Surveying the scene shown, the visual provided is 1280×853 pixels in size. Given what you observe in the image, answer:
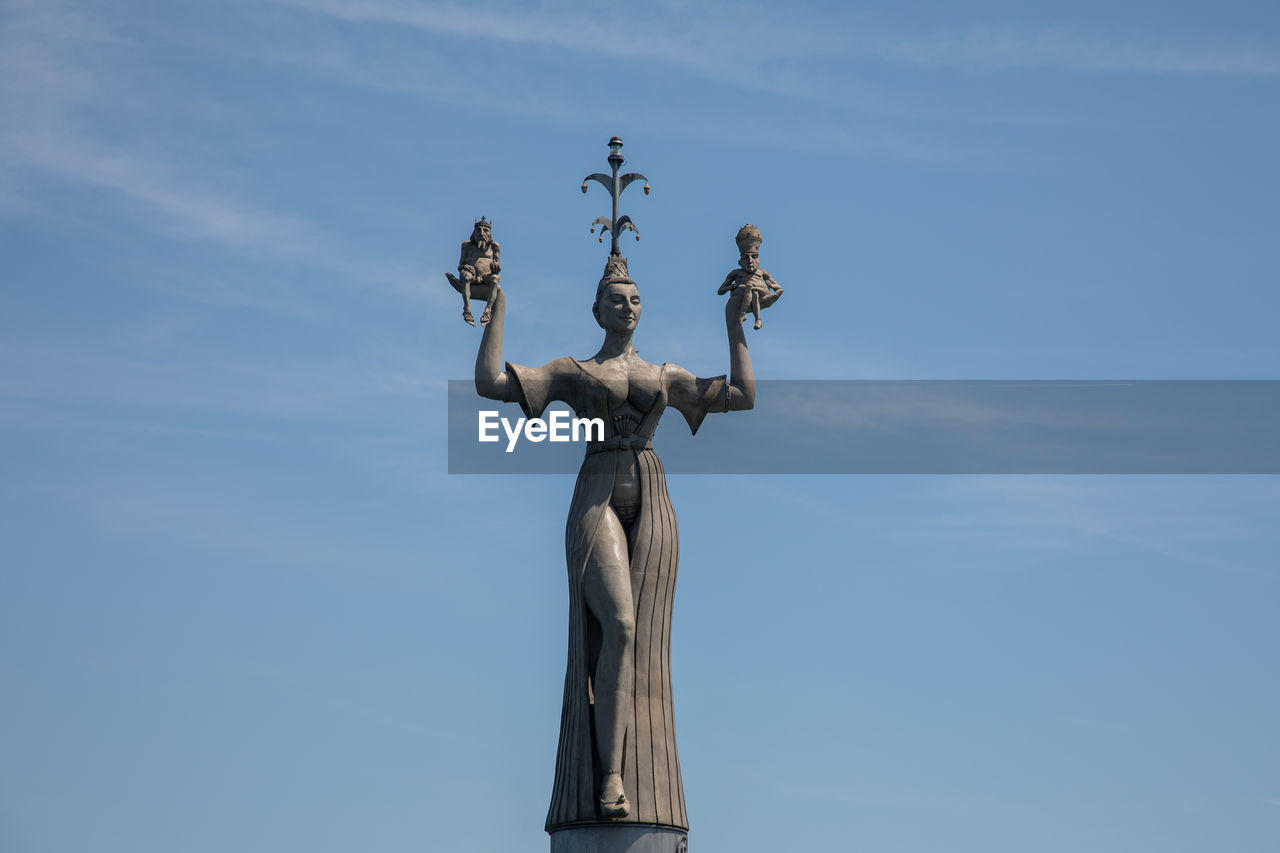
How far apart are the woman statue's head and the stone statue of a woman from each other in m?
0.01

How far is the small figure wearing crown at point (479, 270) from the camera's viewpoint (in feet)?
64.7

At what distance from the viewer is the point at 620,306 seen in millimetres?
20344

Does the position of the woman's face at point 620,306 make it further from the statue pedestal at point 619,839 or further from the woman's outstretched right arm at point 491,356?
the statue pedestal at point 619,839

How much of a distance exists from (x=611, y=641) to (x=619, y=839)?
77.3 inches

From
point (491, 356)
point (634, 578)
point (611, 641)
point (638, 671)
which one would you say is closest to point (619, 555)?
point (634, 578)

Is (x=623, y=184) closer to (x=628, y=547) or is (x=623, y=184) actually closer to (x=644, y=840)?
(x=628, y=547)

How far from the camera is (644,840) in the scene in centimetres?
1900

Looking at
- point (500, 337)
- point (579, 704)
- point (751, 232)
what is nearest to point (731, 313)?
point (751, 232)

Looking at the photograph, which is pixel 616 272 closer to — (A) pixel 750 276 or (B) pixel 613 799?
(A) pixel 750 276

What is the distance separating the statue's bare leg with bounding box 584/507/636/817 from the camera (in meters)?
19.3

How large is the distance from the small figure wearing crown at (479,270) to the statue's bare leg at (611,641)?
2584 millimetres

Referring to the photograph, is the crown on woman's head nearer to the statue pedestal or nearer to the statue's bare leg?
the statue's bare leg

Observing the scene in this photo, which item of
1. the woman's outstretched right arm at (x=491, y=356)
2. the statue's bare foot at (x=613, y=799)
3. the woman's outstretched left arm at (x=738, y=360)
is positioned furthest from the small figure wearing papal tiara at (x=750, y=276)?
the statue's bare foot at (x=613, y=799)

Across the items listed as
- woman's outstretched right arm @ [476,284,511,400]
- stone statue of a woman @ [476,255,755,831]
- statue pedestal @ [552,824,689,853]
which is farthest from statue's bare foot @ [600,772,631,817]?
woman's outstretched right arm @ [476,284,511,400]
